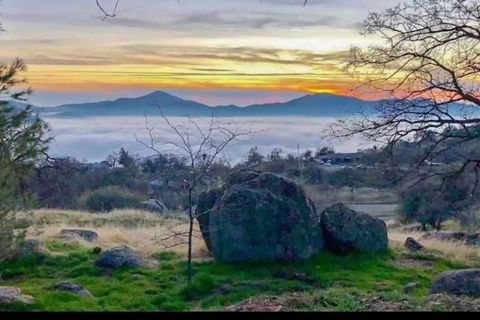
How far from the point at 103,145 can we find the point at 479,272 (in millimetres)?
28099

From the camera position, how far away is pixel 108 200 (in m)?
39.3

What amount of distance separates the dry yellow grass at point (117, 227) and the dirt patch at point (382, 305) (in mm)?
8112

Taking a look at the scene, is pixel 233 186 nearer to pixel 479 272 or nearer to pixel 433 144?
pixel 433 144

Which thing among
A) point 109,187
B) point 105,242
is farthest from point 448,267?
point 109,187

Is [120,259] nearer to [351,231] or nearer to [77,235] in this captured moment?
[77,235]

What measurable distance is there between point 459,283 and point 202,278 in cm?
525

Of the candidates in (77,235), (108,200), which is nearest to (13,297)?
(77,235)

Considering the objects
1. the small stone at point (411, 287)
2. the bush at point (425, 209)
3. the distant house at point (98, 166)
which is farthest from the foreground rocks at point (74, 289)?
the distant house at point (98, 166)

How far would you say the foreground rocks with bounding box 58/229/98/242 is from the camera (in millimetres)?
18772

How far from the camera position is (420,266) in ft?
52.1

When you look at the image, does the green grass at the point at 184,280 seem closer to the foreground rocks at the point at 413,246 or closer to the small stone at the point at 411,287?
the small stone at the point at 411,287
